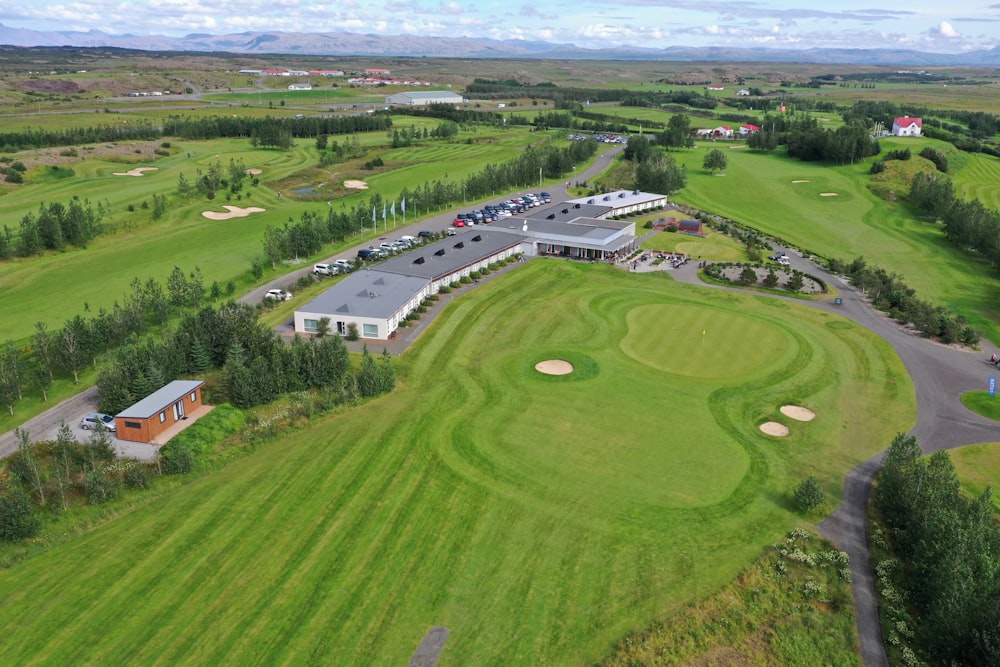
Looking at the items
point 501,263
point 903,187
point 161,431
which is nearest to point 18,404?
point 161,431

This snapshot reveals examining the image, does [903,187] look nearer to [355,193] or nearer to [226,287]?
[355,193]

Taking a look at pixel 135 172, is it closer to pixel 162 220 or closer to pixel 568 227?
pixel 162 220

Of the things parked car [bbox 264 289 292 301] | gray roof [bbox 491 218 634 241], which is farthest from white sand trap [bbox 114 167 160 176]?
gray roof [bbox 491 218 634 241]

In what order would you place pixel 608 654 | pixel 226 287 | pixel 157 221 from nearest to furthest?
pixel 608 654 < pixel 226 287 < pixel 157 221

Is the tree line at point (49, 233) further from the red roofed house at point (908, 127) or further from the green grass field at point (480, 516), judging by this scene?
the red roofed house at point (908, 127)

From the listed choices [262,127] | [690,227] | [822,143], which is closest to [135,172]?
[262,127]

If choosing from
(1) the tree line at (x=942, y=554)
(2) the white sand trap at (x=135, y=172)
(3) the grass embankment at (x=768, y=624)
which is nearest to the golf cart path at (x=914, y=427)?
(3) the grass embankment at (x=768, y=624)

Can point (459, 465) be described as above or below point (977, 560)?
below
